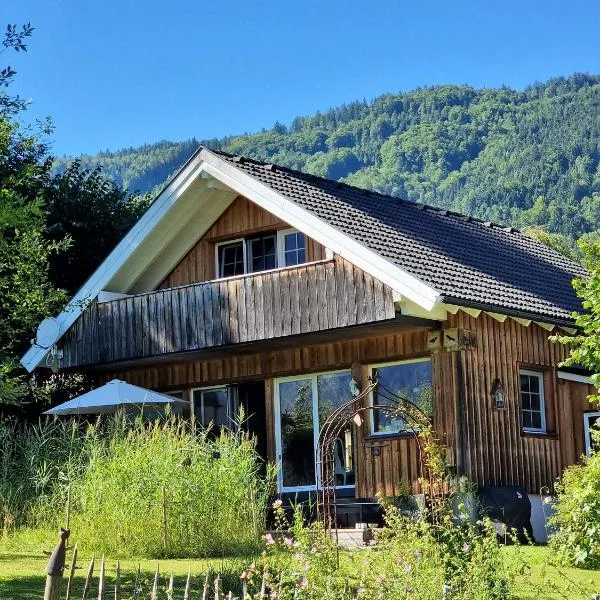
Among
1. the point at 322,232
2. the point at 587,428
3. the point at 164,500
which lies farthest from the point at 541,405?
the point at 164,500

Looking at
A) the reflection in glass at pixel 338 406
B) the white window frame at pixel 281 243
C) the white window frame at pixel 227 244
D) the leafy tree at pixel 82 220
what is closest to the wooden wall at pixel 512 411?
the reflection in glass at pixel 338 406

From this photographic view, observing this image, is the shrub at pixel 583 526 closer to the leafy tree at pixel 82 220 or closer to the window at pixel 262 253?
the window at pixel 262 253

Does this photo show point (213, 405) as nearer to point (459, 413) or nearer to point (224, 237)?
point (224, 237)

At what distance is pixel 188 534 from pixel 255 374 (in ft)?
22.7

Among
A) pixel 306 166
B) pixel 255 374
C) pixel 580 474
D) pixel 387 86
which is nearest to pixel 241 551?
pixel 580 474

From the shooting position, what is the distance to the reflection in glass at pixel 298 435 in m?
20.4

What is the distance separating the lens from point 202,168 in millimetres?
21016

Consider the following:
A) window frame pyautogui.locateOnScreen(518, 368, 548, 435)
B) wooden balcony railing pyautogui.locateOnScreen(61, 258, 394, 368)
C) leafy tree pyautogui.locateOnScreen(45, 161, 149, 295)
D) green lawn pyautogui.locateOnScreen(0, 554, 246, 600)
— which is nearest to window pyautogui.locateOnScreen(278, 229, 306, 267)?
wooden balcony railing pyautogui.locateOnScreen(61, 258, 394, 368)

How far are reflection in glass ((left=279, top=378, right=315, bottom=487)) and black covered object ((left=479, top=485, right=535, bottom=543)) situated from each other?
3296 millimetres

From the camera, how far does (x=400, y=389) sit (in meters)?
19.4

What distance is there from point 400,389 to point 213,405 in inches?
162

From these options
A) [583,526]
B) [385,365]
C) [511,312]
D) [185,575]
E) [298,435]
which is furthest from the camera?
[298,435]

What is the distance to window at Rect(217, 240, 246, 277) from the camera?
2191 cm

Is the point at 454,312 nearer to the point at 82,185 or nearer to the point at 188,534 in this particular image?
the point at 188,534
